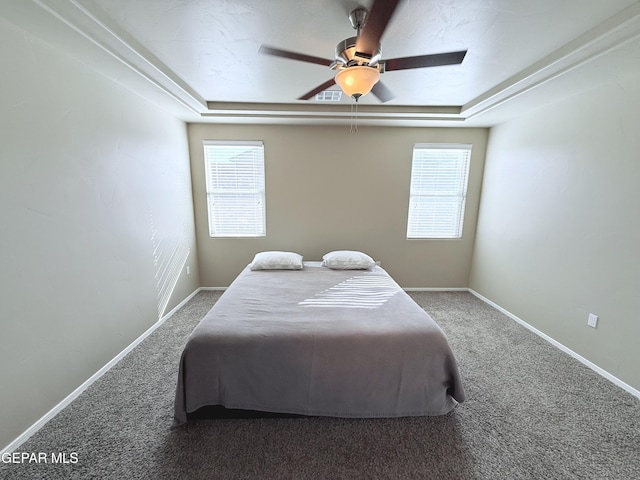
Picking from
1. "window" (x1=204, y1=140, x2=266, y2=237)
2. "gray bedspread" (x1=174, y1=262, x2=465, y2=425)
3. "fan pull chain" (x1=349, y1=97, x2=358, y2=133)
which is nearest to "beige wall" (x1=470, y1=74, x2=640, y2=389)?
"gray bedspread" (x1=174, y1=262, x2=465, y2=425)

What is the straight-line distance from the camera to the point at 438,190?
3725 millimetres

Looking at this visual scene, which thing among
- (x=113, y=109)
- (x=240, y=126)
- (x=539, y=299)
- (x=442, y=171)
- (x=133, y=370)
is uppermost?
(x=240, y=126)

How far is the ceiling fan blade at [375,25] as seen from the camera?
1.04 m

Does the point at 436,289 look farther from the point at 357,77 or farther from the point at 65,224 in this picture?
the point at 65,224

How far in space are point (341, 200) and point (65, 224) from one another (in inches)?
113

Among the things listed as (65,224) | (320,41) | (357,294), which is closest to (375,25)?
(320,41)

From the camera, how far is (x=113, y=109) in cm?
216

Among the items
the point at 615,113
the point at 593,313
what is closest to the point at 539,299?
the point at 593,313

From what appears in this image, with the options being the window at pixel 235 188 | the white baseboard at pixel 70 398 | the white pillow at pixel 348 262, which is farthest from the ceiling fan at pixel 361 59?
the white baseboard at pixel 70 398

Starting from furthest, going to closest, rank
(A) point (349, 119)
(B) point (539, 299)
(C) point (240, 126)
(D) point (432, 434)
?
(C) point (240, 126) < (A) point (349, 119) < (B) point (539, 299) < (D) point (432, 434)

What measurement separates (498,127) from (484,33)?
2.17 metres

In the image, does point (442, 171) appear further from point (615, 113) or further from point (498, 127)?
point (615, 113)

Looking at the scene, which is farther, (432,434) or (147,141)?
(147,141)

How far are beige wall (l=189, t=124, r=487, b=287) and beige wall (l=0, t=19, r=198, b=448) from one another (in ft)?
3.64
